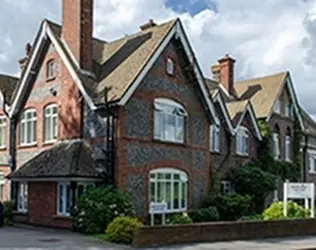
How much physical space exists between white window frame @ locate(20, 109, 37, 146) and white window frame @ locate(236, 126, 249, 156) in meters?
13.9

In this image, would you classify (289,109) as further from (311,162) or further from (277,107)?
(311,162)

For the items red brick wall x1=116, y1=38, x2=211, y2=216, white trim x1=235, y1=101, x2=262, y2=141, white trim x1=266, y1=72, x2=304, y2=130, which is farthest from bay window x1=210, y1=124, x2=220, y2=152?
white trim x1=266, y1=72, x2=304, y2=130

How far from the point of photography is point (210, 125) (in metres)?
32.5

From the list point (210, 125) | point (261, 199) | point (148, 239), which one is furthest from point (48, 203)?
point (261, 199)

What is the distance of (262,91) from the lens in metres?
42.0

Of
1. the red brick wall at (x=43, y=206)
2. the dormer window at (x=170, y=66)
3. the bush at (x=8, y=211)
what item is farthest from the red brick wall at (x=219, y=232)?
the bush at (x=8, y=211)

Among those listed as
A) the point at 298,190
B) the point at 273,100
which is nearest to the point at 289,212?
the point at 298,190

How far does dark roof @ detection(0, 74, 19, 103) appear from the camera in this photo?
106 feet

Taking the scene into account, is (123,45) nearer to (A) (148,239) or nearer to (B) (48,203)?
(B) (48,203)

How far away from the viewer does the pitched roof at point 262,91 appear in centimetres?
4019

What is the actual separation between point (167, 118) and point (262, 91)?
1578 cm

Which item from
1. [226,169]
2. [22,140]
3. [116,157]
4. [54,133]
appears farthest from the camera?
[226,169]

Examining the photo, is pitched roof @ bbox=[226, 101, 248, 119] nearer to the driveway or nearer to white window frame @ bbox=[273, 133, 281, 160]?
white window frame @ bbox=[273, 133, 281, 160]

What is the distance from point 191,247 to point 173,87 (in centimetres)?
1107
